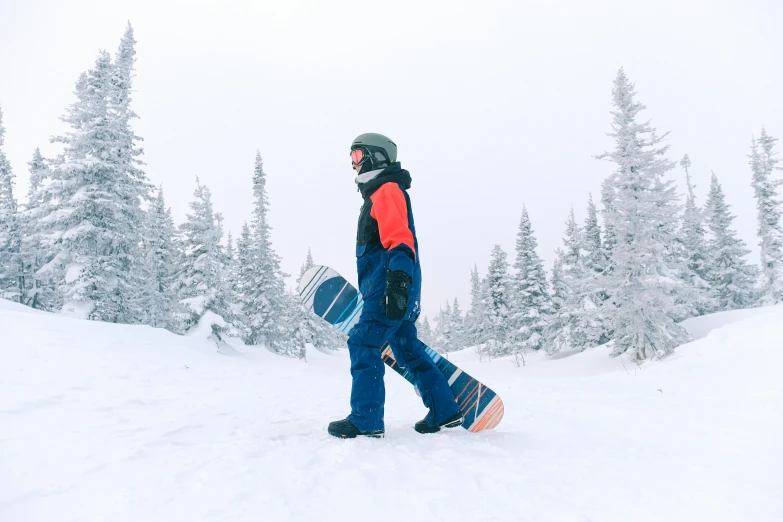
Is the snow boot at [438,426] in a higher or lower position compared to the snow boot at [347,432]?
lower

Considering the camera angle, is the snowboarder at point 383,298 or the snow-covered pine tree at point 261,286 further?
the snow-covered pine tree at point 261,286

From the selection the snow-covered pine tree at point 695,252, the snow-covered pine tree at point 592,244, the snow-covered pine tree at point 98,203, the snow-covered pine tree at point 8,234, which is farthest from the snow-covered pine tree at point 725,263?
the snow-covered pine tree at point 8,234

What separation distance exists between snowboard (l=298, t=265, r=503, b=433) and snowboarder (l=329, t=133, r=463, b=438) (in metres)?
0.18

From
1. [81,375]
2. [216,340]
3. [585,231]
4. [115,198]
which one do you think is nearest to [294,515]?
[81,375]

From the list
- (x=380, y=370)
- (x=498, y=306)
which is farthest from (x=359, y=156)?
(x=498, y=306)

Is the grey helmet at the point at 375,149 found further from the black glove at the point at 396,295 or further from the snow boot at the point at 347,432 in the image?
the snow boot at the point at 347,432

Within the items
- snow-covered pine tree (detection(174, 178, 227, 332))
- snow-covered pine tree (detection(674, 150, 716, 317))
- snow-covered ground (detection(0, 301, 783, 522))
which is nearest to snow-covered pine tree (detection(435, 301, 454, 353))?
snow-covered pine tree (detection(674, 150, 716, 317))

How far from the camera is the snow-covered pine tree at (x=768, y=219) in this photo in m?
28.9

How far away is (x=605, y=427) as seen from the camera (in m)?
3.62

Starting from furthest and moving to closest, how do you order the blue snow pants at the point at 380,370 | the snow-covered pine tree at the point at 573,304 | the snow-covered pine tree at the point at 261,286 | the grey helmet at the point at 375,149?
1. the snow-covered pine tree at the point at 261,286
2. the snow-covered pine tree at the point at 573,304
3. the grey helmet at the point at 375,149
4. the blue snow pants at the point at 380,370

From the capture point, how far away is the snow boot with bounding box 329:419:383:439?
320cm

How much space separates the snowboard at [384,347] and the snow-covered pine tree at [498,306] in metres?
31.9

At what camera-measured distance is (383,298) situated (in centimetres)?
345

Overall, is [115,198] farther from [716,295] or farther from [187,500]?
[716,295]
